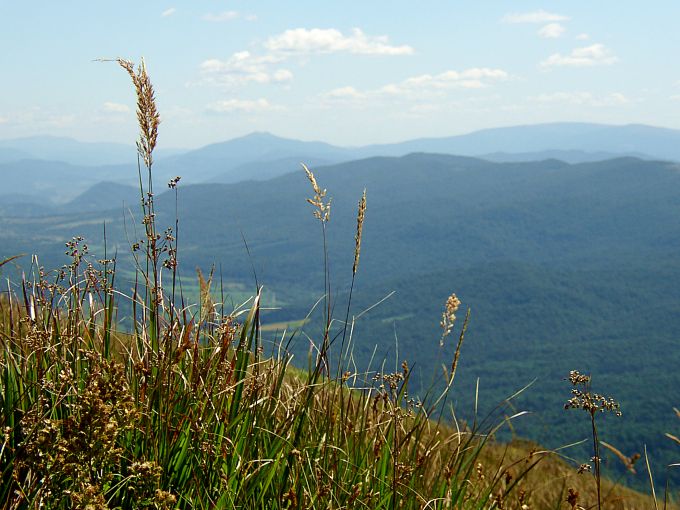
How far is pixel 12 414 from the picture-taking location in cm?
253

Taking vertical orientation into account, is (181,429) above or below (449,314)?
below

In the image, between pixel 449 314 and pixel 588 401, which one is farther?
pixel 449 314

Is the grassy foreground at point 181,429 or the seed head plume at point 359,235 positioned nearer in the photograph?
the grassy foreground at point 181,429

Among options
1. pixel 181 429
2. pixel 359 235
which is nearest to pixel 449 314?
pixel 359 235

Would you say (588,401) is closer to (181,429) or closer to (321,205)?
(321,205)

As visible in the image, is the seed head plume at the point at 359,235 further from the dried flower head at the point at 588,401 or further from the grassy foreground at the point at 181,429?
the dried flower head at the point at 588,401

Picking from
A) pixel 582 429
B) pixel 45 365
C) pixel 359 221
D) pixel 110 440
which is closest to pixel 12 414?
pixel 45 365

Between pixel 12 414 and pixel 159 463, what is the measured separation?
589 mm

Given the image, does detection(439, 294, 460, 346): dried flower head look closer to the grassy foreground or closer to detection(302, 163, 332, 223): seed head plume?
the grassy foreground

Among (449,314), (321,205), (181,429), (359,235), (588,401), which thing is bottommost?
(181,429)

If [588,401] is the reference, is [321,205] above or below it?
above

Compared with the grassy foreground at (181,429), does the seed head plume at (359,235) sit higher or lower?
higher

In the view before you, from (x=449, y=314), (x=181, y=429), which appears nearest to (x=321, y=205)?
(x=449, y=314)

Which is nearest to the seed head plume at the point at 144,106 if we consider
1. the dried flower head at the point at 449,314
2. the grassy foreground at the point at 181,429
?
the grassy foreground at the point at 181,429
